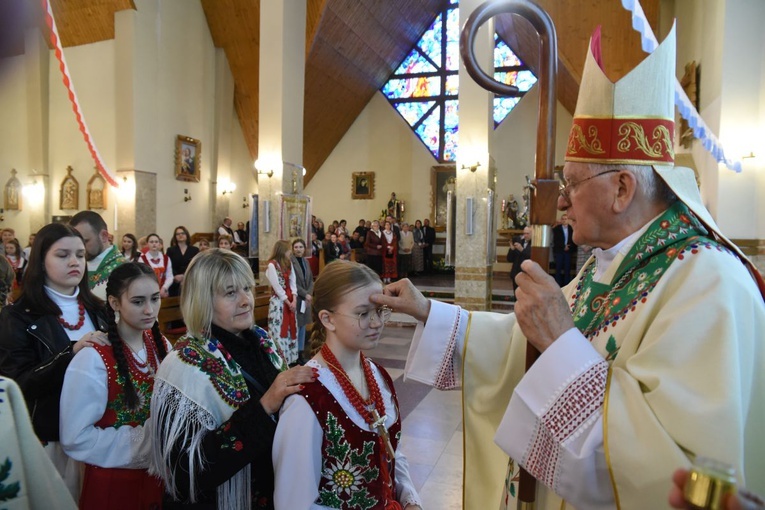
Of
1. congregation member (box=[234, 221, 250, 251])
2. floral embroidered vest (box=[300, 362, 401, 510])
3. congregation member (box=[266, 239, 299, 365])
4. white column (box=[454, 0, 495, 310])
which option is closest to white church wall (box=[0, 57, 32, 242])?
congregation member (box=[234, 221, 250, 251])

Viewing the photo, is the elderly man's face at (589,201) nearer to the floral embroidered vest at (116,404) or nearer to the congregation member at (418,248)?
the floral embroidered vest at (116,404)

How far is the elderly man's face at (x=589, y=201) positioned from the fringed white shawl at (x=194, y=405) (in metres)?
1.14

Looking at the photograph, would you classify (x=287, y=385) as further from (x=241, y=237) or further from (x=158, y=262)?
(x=241, y=237)

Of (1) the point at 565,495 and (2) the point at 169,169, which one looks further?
(2) the point at 169,169

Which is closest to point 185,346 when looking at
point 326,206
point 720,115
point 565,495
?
point 565,495

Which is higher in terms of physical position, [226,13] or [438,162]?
[226,13]

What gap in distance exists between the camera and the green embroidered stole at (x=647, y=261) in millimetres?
1307

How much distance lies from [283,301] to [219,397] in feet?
15.7

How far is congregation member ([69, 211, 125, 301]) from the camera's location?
3385 millimetres

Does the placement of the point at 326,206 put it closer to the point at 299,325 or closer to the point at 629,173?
the point at 299,325

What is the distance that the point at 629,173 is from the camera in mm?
1380

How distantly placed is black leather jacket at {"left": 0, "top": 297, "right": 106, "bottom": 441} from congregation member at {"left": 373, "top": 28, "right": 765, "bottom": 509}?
130 cm

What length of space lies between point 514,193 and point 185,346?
1534 cm

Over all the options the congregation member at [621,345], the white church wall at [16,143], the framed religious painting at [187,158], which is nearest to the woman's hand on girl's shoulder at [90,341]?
the congregation member at [621,345]
